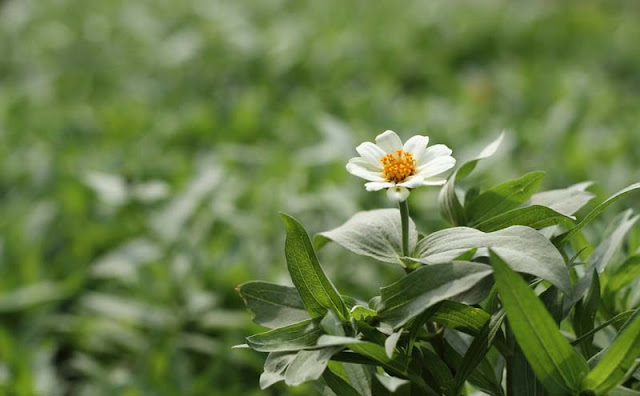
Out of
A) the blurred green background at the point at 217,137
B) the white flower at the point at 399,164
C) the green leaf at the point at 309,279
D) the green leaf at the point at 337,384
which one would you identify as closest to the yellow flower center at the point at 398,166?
the white flower at the point at 399,164

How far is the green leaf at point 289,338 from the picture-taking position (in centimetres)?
73

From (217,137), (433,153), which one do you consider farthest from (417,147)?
(217,137)

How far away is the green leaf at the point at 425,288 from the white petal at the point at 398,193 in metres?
0.07

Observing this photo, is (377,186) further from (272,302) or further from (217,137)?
(217,137)

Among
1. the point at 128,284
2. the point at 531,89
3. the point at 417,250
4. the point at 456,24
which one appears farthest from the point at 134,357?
the point at 456,24

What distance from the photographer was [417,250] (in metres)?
0.79

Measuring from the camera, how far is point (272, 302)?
2.62 ft

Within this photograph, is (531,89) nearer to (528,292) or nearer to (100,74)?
(100,74)

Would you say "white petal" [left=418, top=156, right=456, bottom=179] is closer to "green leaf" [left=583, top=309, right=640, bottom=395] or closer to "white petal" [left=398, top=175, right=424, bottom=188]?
"white petal" [left=398, top=175, right=424, bottom=188]

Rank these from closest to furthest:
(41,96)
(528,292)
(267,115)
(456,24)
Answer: (528,292), (267,115), (41,96), (456,24)

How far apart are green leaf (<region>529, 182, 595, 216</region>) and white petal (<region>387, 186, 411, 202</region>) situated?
0.20 m

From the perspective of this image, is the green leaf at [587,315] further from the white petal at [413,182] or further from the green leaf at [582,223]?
the white petal at [413,182]

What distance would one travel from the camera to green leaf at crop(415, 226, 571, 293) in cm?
69

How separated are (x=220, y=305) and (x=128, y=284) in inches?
8.9
